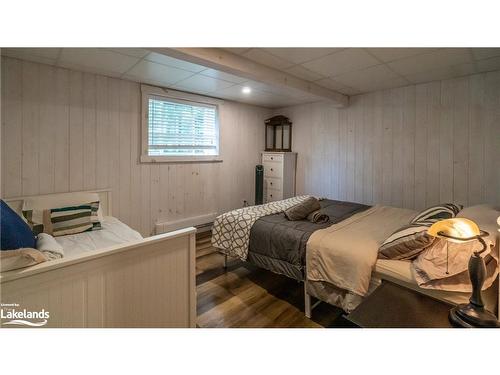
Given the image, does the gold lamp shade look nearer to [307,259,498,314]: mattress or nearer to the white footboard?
[307,259,498,314]: mattress

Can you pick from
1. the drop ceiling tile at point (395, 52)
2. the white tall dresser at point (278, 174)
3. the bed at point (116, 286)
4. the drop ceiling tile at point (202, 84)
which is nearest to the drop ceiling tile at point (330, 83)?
the drop ceiling tile at point (395, 52)

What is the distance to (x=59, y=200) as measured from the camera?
7.92ft

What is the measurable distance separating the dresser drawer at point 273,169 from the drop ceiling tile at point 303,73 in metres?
1.69

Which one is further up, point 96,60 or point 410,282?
point 96,60

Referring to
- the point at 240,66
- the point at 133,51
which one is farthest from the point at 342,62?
the point at 133,51

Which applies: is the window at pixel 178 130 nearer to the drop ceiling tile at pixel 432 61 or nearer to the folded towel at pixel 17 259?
the folded towel at pixel 17 259

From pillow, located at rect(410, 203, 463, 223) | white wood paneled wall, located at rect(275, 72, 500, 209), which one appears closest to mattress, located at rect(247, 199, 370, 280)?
pillow, located at rect(410, 203, 463, 223)

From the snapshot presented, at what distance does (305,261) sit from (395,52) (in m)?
1.92

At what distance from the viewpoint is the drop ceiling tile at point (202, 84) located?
2838 mm

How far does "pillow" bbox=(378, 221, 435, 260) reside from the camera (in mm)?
1437

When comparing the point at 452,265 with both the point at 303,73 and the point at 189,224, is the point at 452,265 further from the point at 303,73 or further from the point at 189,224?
the point at 189,224
